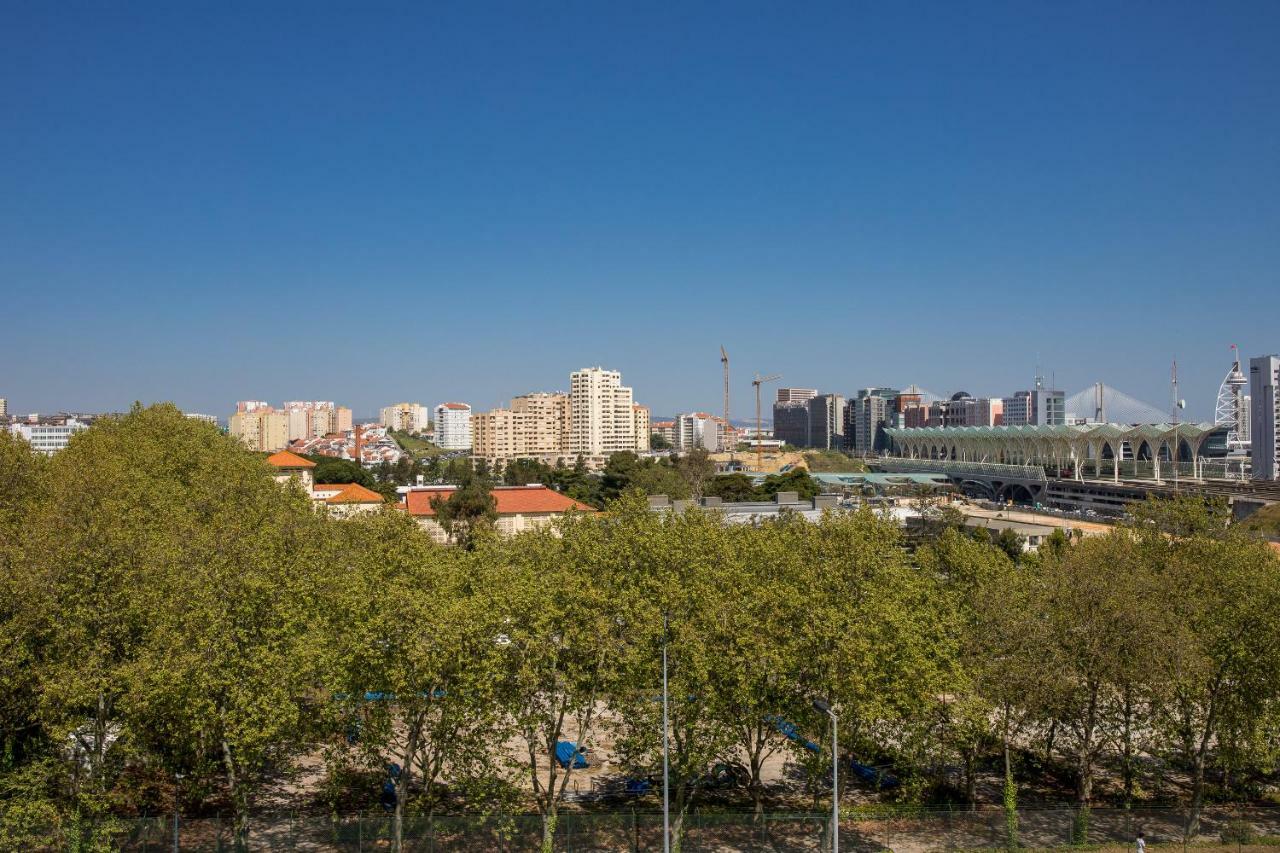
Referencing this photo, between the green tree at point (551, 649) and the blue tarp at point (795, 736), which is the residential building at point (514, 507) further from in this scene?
the green tree at point (551, 649)

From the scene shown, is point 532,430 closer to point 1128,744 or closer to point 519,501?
point 519,501

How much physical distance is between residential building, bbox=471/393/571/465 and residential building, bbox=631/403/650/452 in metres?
13.3

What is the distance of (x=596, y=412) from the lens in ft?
483

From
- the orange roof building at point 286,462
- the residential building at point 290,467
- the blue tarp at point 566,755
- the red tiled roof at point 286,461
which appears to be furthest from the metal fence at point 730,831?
the red tiled roof at point 286,461

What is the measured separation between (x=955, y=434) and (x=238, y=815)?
12384cm

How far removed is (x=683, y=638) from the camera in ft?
52.4

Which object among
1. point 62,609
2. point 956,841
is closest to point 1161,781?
point 956,841

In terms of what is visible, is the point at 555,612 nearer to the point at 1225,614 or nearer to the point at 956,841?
the point at 956,841

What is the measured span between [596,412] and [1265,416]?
324 ft

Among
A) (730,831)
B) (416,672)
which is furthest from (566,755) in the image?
(416,672)

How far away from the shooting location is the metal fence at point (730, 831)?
651 inches

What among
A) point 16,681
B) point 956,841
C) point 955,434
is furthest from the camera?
point 955,434

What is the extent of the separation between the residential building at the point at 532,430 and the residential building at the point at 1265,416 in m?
101

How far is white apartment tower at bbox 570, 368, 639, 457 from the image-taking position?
14662 cm
